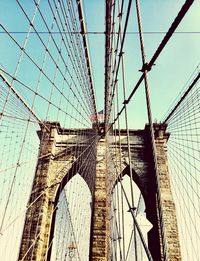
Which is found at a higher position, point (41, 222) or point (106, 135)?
point (106, 135)

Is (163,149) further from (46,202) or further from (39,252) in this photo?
(39,252)

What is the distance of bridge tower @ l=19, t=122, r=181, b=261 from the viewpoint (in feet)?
20.7

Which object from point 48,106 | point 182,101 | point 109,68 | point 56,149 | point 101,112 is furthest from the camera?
point 101,112

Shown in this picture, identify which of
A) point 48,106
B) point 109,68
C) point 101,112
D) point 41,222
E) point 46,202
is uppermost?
point 101,112

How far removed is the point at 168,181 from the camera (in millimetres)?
7211

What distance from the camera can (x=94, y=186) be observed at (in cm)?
732

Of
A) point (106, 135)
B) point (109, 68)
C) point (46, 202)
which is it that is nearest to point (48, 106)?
point (109, 68)

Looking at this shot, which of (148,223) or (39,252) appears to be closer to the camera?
(39,252)

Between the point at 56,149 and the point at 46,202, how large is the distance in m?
1.82

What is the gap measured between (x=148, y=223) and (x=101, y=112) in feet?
14.9

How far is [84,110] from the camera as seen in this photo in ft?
24.6

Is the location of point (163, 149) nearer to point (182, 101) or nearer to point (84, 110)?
point (182, 101)

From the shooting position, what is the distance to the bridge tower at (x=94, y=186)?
632 centimetres

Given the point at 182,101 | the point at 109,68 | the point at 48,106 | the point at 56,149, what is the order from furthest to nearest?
the point at 56,149 → the point at 182,101 → the point at 109,68 → the point at 48,106
